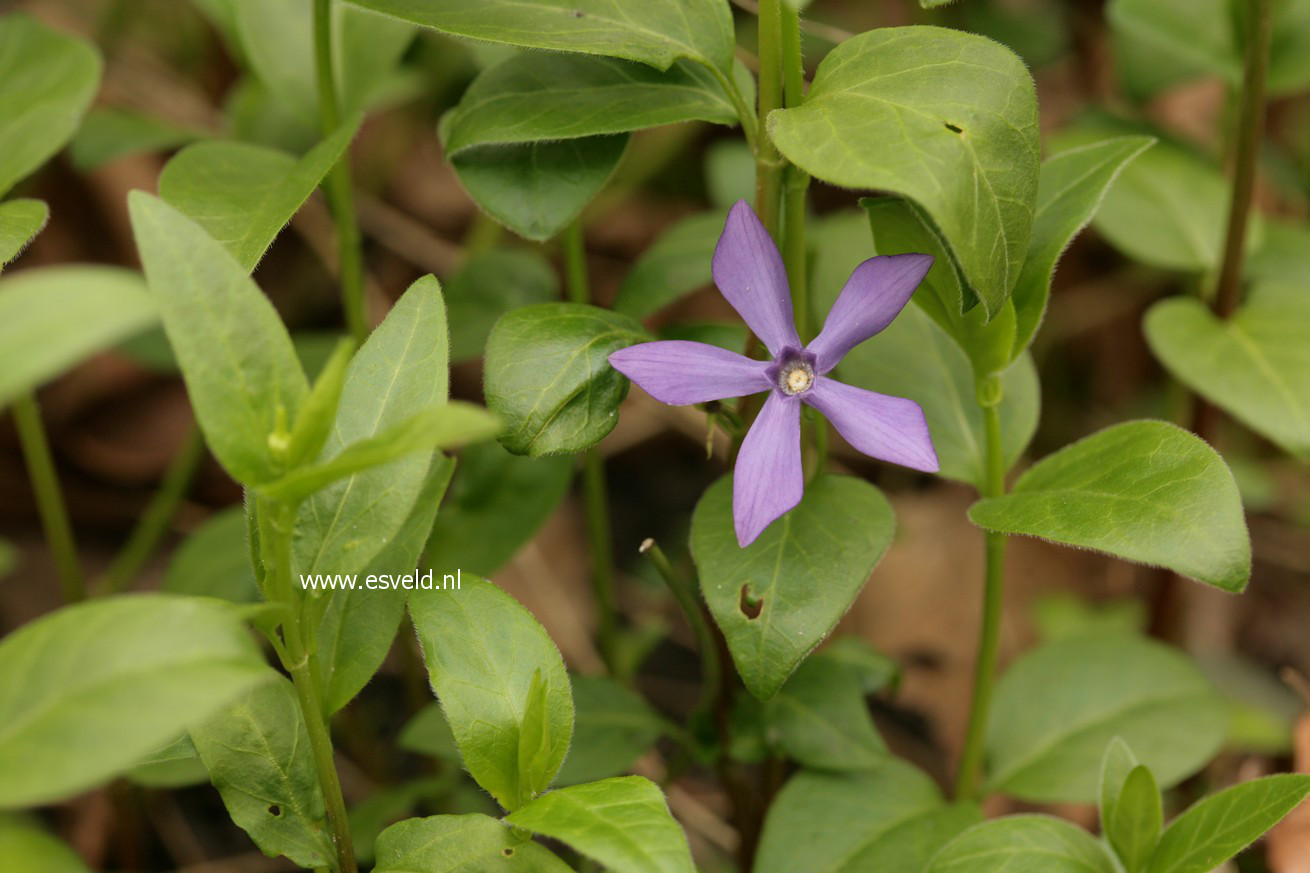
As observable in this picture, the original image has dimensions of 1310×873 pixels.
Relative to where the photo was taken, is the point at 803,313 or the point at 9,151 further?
the point at 9,151

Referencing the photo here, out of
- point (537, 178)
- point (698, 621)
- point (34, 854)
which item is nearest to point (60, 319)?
point (537, 178)

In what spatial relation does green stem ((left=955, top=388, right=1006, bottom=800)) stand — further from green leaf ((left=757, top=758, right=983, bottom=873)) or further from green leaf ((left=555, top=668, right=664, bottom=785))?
green leaf ((left=555, top=668, right=664, bottom=785))

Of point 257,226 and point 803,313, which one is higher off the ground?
point 257,226

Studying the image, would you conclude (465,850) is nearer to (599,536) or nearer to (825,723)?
(825,723)

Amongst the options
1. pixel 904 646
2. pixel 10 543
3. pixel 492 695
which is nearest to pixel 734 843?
pixel 904 646

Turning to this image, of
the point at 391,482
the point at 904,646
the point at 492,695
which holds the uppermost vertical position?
the point at 391,482

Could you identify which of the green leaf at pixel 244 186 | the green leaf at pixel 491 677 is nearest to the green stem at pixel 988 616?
the green leaf at pixel 491 677

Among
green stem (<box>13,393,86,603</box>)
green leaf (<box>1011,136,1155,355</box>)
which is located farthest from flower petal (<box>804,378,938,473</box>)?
green stem (<box>13,393,86,603</box>)

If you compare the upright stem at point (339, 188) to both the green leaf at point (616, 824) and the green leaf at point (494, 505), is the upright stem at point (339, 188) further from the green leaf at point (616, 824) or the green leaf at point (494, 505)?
the green leaf at point (616, 824)

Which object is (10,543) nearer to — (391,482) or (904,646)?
(391,482)
